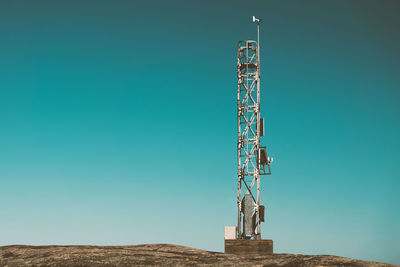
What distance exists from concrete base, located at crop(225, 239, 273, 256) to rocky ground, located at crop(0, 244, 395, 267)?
8.99 meters

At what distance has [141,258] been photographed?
2038cm

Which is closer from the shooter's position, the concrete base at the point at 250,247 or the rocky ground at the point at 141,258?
the rocky ground at the point at 141,258

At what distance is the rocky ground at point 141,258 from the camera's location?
19.0 m

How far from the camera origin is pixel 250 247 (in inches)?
1238

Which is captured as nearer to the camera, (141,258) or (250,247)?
(141,258)

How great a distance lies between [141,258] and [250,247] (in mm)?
13213

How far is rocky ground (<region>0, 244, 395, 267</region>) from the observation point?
1895cm

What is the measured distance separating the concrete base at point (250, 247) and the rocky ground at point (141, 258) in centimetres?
899

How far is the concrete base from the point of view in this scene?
31266 mm

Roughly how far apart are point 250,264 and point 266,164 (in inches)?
693

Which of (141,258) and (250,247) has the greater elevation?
(250,247)

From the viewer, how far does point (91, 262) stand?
778 inches

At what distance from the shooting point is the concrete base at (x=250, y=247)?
31.3m

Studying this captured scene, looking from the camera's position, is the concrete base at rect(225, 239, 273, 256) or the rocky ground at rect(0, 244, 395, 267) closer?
the rocky ground at rect(0, 244, 395, 267)
